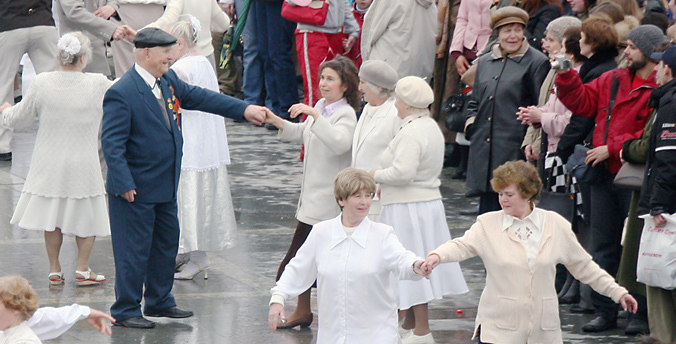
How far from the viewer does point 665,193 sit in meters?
6.54

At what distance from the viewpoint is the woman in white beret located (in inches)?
274

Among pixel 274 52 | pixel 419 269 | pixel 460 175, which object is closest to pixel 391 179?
pixel 419 269

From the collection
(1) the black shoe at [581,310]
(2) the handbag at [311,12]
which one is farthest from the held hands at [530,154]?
(2) the handbag at [311,12]

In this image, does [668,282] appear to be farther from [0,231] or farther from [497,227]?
[0,231]

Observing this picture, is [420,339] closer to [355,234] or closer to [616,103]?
[355,234]

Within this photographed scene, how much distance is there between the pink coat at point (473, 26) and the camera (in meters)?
11.2

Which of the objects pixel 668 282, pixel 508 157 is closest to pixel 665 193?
pixel 668 282

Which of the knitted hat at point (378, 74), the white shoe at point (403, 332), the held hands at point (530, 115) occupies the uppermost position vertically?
the knitted hat at point (378, 74)

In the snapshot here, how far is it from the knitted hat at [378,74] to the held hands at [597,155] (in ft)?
4.56

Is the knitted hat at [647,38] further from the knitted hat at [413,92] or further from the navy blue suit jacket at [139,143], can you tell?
the navy blue suit jacket at [139,143]

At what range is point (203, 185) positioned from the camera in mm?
8742

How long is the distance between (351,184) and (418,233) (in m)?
1.66

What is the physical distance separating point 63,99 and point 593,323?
4.22 meters

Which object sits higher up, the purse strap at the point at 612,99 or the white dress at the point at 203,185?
the purse strap at the point at 612,99
